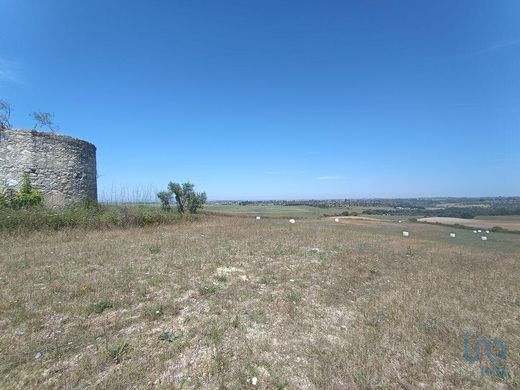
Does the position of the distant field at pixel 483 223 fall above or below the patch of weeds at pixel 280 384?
below

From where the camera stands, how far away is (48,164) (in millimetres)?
12133

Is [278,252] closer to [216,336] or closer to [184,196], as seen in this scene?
[216,336]

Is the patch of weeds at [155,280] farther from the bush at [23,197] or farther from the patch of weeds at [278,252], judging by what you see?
the bush at [23,197]

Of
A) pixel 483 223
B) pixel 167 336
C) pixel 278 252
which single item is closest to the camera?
pixel 167 336

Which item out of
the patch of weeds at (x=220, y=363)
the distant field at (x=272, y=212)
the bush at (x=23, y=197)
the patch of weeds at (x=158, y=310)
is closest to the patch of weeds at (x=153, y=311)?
the patch of weeds at (x=158, y=310)

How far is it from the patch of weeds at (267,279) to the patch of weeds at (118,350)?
10.3 feet

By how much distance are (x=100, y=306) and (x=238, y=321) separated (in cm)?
230

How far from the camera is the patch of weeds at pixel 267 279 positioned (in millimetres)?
5961

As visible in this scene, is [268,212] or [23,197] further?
[268,212]

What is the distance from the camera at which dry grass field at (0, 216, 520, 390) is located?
299cm

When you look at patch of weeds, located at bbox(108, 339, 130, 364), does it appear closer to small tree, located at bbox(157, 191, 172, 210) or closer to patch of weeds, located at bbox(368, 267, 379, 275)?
patch of weeds, located at bbox(368, 267, 379, 275)

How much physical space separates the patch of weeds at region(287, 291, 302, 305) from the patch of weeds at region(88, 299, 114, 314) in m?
3.20

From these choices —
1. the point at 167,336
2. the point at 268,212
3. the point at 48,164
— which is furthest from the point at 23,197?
the point at 268,212

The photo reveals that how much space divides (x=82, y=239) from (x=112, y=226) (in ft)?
9.14
